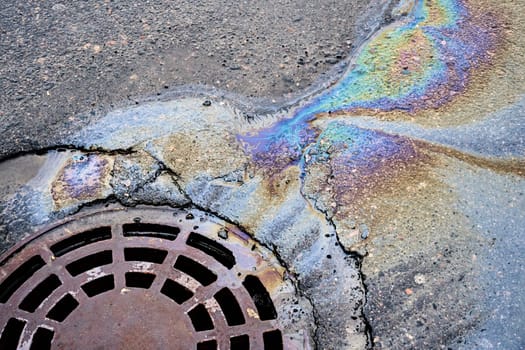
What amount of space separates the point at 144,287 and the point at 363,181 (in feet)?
3.19

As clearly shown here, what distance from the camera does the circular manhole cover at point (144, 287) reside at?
206cm

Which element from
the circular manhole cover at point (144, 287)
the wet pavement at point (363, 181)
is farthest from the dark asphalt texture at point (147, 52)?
the circular manhole cover at point (144, 287)

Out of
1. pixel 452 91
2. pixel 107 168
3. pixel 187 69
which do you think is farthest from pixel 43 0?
pixel 452 91

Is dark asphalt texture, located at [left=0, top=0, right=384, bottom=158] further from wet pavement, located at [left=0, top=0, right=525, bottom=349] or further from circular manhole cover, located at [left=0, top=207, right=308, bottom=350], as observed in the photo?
circular manhole cover, located at [left=0, top=207, right=308, bottom=350]

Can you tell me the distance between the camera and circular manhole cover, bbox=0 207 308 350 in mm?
2059

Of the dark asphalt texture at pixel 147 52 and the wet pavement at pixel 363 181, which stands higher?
the dark asphalt texture at pixel 147 52

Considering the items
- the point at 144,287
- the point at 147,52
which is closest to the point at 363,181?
the point at 144,287

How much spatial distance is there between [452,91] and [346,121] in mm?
556

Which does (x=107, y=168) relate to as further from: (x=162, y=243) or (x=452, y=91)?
(x=452, y=91)

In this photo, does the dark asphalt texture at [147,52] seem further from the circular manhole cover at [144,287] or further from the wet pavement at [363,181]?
the circular manhole cover at [144,287]

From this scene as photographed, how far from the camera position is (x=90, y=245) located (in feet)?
7.61

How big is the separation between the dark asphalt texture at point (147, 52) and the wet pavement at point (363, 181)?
94 mm

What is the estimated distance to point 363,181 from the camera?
2.50 meters

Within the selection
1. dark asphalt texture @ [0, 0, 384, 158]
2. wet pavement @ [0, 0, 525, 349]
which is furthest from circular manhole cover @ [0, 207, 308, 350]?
dark asphalt texture @ [0, 0, 384, 158]
